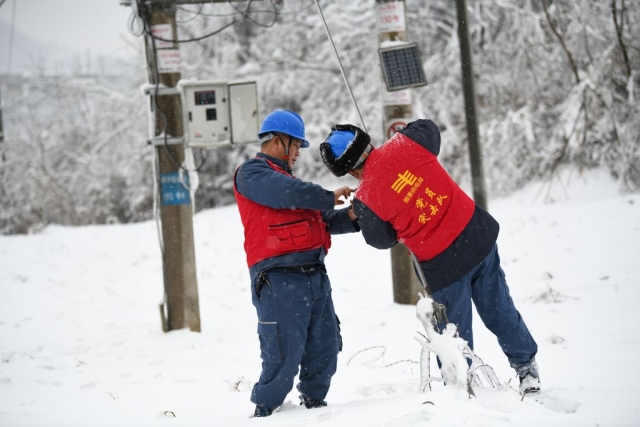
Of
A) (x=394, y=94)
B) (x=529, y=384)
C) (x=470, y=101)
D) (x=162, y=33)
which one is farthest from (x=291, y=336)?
(x=470, y=101)

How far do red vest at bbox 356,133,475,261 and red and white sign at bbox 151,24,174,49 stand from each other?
134 inches

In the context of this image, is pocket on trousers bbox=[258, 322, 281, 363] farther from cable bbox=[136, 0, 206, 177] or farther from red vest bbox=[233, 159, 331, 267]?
cable bbox=[136, 0, 206, 177]

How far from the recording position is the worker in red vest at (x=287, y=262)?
363 centimetres

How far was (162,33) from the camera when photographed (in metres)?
6.11

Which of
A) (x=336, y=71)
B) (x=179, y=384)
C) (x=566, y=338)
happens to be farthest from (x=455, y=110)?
(x=179, y=384)

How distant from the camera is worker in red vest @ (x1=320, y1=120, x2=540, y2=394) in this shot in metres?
3.46

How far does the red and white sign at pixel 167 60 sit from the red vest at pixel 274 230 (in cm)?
279

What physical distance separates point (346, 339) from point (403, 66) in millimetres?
2585

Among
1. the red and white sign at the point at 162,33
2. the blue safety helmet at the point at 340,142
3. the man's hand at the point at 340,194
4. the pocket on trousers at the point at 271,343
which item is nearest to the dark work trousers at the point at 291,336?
the pocket on trousers at the point at 271,343

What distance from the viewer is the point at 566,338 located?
509cm

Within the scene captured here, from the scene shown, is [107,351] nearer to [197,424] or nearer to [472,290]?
[197,424]

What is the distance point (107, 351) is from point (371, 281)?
351 cm

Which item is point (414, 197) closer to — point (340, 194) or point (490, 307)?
point (340, 194)

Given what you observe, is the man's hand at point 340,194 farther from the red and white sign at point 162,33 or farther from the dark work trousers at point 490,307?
the red and white sign at point 162,33
